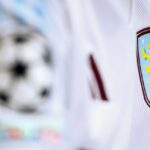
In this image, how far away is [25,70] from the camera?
84 cm

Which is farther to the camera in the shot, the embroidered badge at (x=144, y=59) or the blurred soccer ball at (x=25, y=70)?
the embroidered badge at (x=144, y=59)

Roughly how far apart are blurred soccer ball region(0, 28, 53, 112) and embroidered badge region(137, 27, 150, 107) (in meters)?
0.23

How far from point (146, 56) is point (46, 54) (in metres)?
0.27

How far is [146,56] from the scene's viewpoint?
3.30ft

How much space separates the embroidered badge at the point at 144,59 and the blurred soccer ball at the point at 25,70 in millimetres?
231

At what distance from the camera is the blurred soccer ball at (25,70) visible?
0.79 m

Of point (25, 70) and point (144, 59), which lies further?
point (144, 59)

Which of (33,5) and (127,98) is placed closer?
(33,5)

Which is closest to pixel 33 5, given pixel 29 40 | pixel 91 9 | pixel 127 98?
pixel 29 40

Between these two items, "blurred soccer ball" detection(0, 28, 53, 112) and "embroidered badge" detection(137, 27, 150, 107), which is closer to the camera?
"blurred soccer ball" detection(0, 28, 53, 112)

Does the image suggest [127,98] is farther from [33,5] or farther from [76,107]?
[33,5]

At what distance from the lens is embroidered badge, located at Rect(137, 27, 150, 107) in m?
0.98

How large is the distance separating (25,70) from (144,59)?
0.91 feet

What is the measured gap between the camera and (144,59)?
100cm
